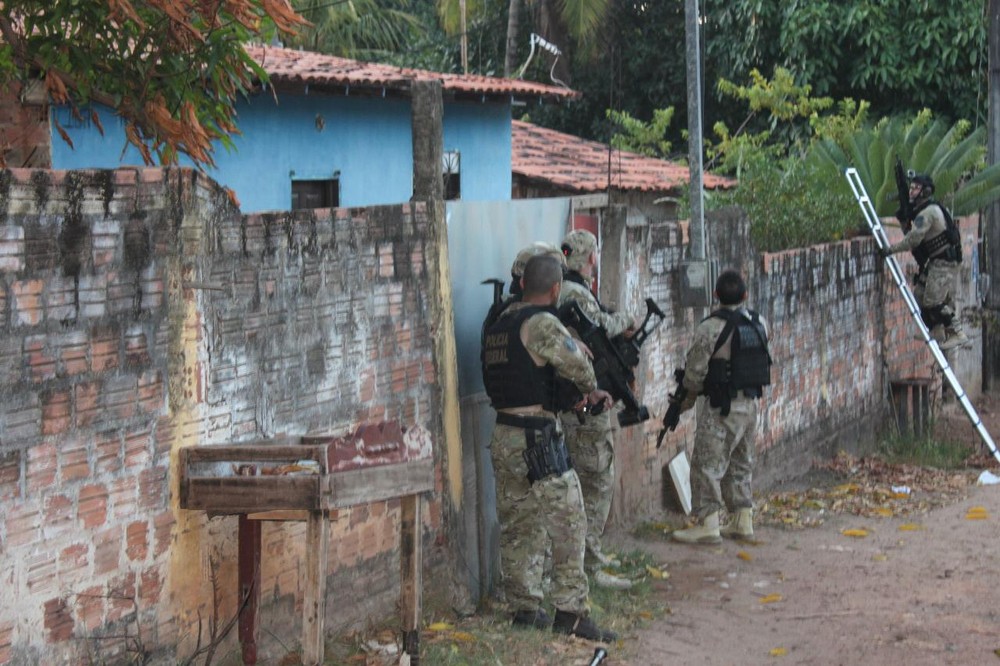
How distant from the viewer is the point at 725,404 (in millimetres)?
8438

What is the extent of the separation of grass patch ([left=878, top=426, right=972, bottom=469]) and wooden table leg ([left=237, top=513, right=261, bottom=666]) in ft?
26.8

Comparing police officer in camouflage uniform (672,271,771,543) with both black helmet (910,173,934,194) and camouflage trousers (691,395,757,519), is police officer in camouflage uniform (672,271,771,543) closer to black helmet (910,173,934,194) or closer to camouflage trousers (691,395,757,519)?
camouflage trousers (691,395,757,519)

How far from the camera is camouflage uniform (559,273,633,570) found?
7082 mm

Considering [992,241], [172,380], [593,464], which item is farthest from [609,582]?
[992,241]

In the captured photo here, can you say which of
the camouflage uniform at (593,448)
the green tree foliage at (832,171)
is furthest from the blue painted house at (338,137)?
the camouflage uniform at (593,448)

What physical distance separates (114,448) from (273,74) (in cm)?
816

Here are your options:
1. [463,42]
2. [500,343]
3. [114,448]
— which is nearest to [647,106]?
[463,42]

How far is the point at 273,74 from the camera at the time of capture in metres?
A: 12.4

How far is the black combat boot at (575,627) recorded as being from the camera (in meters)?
6.32

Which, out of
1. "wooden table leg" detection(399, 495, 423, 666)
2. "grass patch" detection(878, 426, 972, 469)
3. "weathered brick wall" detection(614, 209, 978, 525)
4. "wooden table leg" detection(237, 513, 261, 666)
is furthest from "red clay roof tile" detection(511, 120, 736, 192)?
"wooden table leg" detection(237, 513, 261, 666)

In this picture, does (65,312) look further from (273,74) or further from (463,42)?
(463,42)

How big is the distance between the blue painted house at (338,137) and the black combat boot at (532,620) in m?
6.74

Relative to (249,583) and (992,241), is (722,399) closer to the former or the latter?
(249,583)

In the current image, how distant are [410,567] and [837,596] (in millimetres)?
3043
